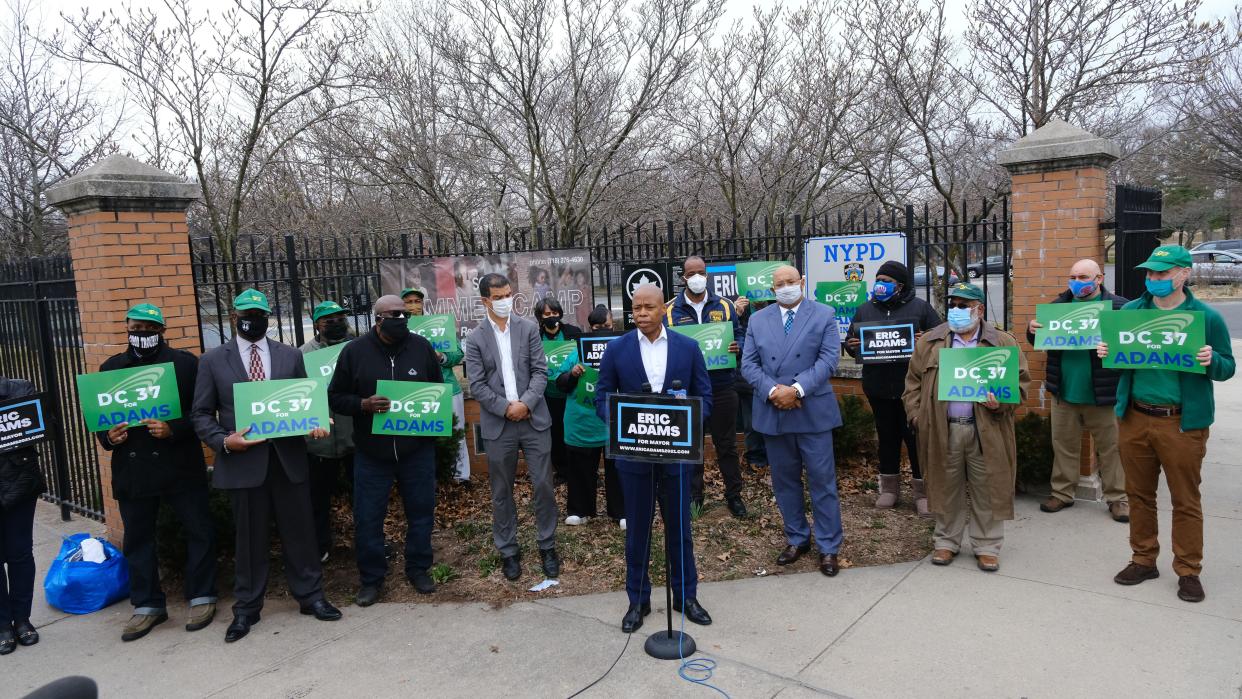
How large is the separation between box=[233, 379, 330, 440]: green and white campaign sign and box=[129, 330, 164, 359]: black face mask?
640 millimetres

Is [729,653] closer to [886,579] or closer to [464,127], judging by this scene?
[886,579]

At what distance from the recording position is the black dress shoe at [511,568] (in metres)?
5.62

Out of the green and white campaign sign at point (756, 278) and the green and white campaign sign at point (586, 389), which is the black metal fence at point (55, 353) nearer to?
the green and white campaign sign at point (586, 389)

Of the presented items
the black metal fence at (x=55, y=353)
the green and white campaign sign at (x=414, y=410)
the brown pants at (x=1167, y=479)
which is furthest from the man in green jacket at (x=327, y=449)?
the brown pants at (x=1167, y=479)

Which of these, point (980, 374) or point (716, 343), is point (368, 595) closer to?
point (716, 343)

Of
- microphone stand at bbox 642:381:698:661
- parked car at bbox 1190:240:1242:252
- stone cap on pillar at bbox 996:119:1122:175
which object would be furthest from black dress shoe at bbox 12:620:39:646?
parked car at bbox 1190:240:1242:252

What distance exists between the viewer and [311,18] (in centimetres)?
1208

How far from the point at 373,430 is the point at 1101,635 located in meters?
4.39

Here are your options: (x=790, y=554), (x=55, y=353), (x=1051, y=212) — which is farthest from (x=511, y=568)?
(x=1051, y=212)

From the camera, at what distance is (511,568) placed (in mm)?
5645

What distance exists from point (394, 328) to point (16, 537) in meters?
2.52

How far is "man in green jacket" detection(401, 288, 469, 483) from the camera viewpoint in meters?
7.09

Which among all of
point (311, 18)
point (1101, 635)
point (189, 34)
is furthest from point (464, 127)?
point (1101, 635)

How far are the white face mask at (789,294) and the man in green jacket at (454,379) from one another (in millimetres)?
2815
